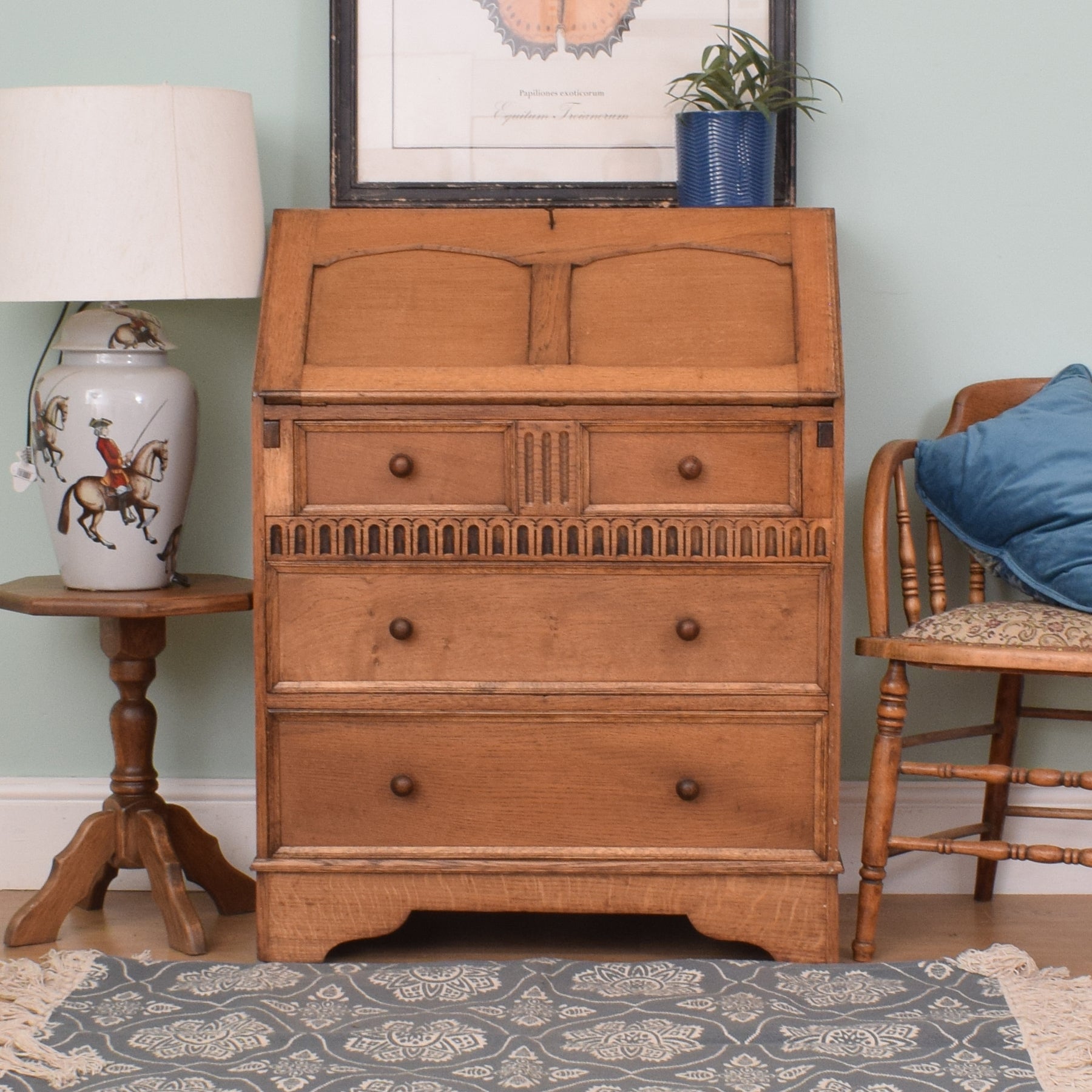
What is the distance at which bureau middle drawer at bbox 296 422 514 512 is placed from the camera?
202cm

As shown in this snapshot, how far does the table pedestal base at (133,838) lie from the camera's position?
216cm

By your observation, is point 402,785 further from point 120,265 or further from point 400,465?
point 120,265

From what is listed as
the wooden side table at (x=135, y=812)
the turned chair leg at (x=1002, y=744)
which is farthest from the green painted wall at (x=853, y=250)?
the wooden side table at (x=135, y=812)

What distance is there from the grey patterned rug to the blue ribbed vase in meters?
1.29

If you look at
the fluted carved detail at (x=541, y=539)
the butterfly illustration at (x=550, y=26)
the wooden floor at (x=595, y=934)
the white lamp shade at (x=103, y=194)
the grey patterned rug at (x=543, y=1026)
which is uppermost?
the butterfly illustration at (x=550, y=26)

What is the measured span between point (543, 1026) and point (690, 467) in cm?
85

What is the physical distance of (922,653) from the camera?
6.56ft

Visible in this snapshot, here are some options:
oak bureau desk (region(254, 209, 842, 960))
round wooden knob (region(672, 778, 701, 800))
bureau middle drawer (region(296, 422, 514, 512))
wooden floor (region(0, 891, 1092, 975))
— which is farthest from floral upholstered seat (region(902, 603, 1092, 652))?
bureau middle drawer (region(296, 422, 514, 512))

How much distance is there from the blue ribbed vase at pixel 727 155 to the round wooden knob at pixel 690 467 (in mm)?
512

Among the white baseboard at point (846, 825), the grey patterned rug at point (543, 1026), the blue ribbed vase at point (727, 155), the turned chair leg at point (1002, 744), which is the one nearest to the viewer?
the grey patterned rug at point (543, 1026)

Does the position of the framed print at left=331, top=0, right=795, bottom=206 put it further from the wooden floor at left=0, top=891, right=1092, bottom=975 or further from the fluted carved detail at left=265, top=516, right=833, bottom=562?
the wooden floor at left=0, top=891, right=1092, bottom=975

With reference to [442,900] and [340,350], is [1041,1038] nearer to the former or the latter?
[442,900]

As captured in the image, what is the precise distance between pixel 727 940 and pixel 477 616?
0.72 meters

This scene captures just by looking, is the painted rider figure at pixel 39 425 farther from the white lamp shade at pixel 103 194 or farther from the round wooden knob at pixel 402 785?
the round wooden knob at pixel 402 785
